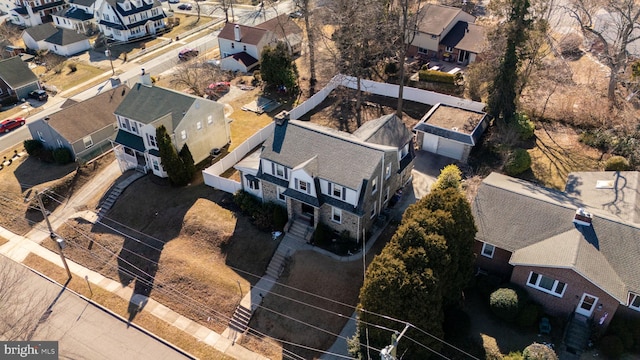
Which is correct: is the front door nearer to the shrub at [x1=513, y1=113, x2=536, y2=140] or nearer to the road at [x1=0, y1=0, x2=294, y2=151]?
the shrub at [x1=513, y1=113, x2=536, y2=140]

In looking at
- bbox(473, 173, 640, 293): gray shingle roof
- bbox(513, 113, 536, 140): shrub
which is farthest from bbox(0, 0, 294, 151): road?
bbox(473, 173, 640, 293): gray shingle roof

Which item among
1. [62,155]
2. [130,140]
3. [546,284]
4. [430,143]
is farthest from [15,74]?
[546,284]

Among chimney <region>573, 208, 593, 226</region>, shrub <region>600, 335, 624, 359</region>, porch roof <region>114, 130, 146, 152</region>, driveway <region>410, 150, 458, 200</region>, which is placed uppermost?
chimney <region>573, 208, 593, 226</region>

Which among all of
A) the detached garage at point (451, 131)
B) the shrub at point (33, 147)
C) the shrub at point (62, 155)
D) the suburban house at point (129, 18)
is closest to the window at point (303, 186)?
the detached garage at point (451, 131)

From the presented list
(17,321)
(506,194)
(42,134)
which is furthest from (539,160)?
(42,134)

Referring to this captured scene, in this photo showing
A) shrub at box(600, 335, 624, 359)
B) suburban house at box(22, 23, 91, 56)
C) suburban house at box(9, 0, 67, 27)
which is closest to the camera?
shrub at box(600, 335, 624, 359)

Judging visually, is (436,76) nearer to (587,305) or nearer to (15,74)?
(587,305)

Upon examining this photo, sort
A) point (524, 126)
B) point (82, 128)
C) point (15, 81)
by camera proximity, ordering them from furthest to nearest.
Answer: point (15, 81)
point (82, 128)
point (524, 126)
